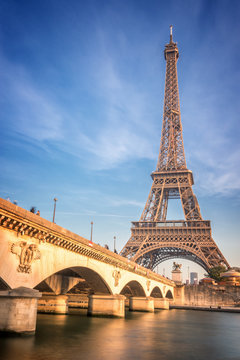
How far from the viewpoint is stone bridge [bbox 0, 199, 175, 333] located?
17.0 m

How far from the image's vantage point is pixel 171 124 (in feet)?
340

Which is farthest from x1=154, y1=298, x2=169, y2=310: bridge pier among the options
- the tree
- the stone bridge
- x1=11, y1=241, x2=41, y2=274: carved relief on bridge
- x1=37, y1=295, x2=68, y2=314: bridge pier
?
x1=11, y1=241, x2=41, y2=274: carved relief on bridge

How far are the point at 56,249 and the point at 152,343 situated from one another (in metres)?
8.90

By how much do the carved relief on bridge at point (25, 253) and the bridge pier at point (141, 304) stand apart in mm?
36143

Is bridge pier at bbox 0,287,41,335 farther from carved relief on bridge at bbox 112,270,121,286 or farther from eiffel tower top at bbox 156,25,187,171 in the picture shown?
eiffel tower top at bbox 156,25,187,171

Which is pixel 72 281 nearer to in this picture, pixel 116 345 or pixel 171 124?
pixel 116 345

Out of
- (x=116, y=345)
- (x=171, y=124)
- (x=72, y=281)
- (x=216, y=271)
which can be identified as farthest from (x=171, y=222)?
(x=116, y=345)

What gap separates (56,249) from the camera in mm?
22516

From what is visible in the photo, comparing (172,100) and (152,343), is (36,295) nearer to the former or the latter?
(152,343)

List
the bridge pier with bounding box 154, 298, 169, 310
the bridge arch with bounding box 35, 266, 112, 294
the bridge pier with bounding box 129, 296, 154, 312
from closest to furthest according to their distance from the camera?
the bridge arch with bounding box 35, 266, 112, 294 → the bridge pier with bounding box 129, 296, 154, 312 → the bridge pier with bounding box 154, 298, 169, 310

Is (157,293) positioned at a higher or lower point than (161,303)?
higher

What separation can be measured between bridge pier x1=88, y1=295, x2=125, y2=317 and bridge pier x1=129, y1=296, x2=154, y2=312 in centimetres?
1761

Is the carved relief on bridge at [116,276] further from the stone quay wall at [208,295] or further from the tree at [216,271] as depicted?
the stone quay wall at [208,295]

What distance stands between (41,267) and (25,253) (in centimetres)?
208
